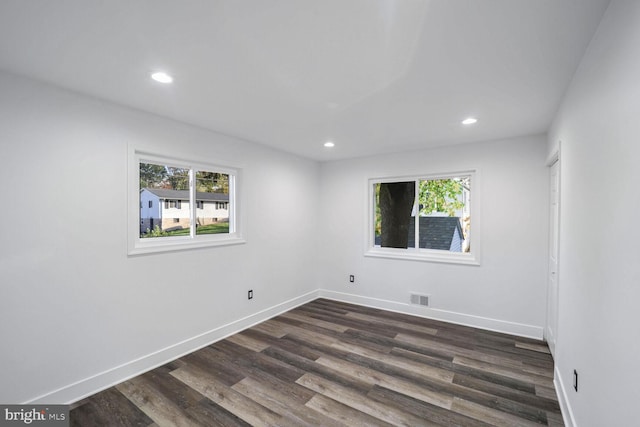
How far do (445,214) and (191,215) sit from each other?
3.39 metres

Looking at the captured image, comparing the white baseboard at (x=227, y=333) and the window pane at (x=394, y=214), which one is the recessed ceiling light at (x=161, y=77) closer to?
the white baseboard at (x=227, y=333)

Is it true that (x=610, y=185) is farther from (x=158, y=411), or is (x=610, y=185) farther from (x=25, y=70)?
(x=25, y=70)

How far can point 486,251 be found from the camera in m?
3.79

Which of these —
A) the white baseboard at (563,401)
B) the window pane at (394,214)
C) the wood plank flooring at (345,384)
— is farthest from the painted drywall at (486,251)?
the white baseboard at (563,401)

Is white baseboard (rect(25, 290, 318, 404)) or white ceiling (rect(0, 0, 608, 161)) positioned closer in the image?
white ceiling (rect(0, 0, 608, 161))

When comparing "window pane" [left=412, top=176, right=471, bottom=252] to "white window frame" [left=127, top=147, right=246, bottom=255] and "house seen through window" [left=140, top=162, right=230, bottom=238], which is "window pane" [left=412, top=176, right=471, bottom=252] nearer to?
"white window frame" [left=127, top=147, right=246, bottom=255]

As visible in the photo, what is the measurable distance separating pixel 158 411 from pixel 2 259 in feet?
5.02

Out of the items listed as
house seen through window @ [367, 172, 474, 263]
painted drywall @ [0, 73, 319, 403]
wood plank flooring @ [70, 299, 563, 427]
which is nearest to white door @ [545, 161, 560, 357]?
wood plank flooring @ [70, 299, 563, 427]

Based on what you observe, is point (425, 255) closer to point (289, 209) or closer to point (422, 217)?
point (422, 217)

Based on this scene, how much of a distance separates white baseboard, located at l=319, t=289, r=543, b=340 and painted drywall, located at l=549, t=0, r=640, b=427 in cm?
155

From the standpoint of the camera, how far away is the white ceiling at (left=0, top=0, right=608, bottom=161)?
1.39m

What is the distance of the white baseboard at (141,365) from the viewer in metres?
2.26

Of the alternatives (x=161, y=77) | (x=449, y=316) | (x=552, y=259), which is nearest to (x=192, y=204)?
(x=161, y=77)

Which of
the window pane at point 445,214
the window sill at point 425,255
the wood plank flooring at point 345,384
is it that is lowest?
the wood plank flooring at point 345,384
